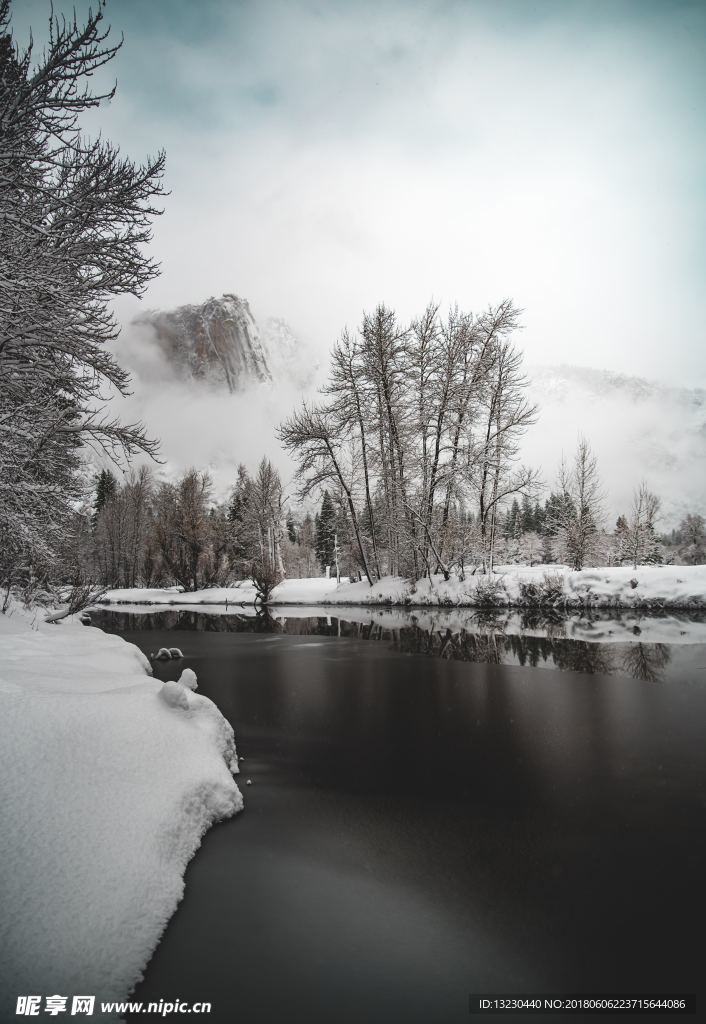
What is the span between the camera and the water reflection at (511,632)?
334 inches

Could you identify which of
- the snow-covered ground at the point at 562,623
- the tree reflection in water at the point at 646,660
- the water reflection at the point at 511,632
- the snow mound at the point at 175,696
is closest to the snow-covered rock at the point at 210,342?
the water reflection at the point at 511,632

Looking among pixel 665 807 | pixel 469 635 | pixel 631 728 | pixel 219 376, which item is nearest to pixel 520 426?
pixel 469 635

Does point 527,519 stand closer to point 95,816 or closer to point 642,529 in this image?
point 642,529

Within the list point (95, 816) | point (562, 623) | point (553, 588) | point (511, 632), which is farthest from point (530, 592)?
point (95, 816)

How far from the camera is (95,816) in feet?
7.48

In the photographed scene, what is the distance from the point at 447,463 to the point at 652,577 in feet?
29.3

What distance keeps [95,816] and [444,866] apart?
2.05 metres

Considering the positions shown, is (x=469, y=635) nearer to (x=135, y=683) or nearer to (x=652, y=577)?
(x=652, y=577)

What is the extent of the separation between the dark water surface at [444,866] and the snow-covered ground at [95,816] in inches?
8.0

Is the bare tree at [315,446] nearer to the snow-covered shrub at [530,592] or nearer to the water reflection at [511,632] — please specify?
the water reflection at [511,632]

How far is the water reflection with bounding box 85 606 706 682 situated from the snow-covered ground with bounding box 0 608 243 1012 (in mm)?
6690

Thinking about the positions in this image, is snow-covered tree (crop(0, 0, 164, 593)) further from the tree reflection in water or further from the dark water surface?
the tree reflection in water

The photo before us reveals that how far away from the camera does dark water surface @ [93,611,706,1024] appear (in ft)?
6.23

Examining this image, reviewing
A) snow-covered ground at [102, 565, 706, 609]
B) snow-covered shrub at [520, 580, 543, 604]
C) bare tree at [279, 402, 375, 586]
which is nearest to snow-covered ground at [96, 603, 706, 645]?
snow-covered ground at [102, 565, 706, 609]
